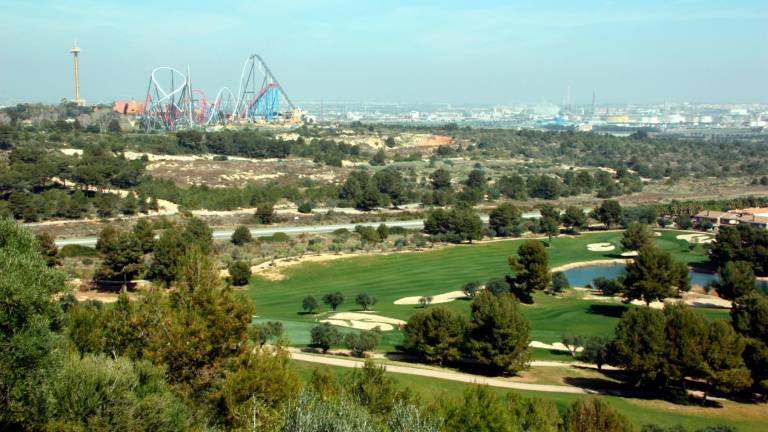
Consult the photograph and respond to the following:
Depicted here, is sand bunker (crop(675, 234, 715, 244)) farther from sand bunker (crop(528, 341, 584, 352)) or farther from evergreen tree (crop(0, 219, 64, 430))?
evergreen tree (crop(0, 219, 64, 430))

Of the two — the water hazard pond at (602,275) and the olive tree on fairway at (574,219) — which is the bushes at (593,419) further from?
the olive tree on fairway at (574,219)

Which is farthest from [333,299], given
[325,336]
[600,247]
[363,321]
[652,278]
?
[600,247]

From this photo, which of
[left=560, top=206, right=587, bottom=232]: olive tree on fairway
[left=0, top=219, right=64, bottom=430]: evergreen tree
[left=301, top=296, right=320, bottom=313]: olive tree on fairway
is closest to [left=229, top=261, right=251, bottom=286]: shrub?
[left=301, top=296, right=320, bottom=313]: olive tree on fairway

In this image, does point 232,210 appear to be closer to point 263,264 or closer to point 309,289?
point 263,264

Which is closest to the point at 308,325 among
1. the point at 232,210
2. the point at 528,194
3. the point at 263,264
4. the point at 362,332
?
the point at 362,332

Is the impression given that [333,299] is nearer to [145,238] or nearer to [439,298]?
[439,298]

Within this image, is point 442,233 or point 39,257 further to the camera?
point 442,233

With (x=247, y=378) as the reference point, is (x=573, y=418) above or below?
below
